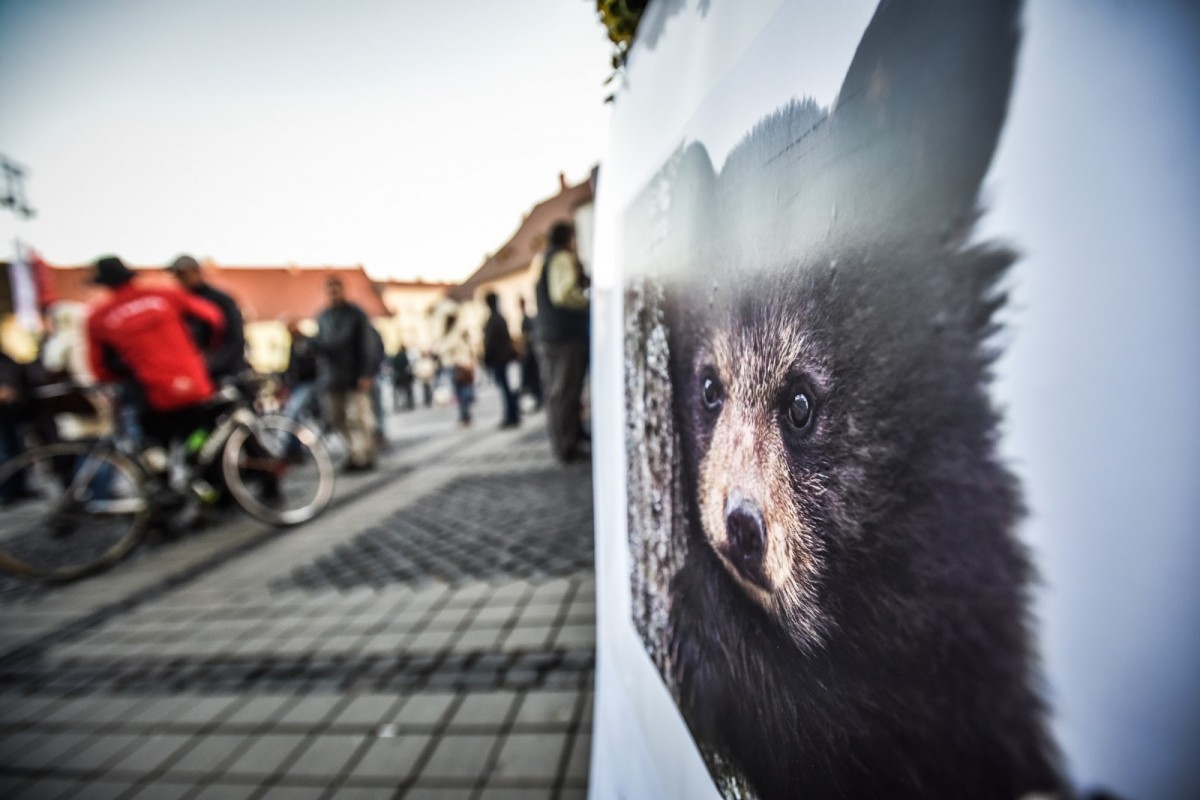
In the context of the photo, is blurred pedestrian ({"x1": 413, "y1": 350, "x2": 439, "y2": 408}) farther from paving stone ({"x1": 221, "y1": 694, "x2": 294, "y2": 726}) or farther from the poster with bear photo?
the poster with bear photo

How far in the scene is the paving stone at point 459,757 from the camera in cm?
166

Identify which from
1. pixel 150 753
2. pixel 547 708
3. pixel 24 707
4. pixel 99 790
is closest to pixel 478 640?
pixel 547 708

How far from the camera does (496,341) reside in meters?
7.50

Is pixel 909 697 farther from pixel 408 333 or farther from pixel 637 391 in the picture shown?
pixel 408 333

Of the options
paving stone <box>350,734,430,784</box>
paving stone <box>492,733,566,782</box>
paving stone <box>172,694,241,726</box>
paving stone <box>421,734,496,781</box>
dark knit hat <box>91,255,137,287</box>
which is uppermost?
dark knit hat <box>91,255,137,287</box>

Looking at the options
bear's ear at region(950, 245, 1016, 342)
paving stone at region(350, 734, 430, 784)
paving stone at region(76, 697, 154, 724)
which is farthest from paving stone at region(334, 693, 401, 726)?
bear's ear at region(950, 245, 1016, 342)

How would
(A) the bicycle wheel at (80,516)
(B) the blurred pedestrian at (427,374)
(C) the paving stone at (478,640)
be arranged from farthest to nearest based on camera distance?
1. (B) the blurred pedestrian at (427,374)
2. (A) the bicycle wheel at (80,516)
3. (C) the paving stone at (478,640)

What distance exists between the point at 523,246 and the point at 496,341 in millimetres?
27674

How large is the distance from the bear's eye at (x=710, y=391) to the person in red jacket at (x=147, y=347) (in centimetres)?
418

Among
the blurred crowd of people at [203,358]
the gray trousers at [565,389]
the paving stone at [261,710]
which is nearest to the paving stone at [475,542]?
the gray trousers at [565,389]

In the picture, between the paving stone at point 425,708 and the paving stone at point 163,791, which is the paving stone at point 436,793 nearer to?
the paving stone at point 425,708

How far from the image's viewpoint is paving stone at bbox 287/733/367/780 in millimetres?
1738

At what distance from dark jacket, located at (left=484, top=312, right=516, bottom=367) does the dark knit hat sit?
4083 mm

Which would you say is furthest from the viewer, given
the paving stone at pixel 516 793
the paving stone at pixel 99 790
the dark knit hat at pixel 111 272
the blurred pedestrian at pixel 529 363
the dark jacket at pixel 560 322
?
the blurred pedestrian at pixel 529 363
